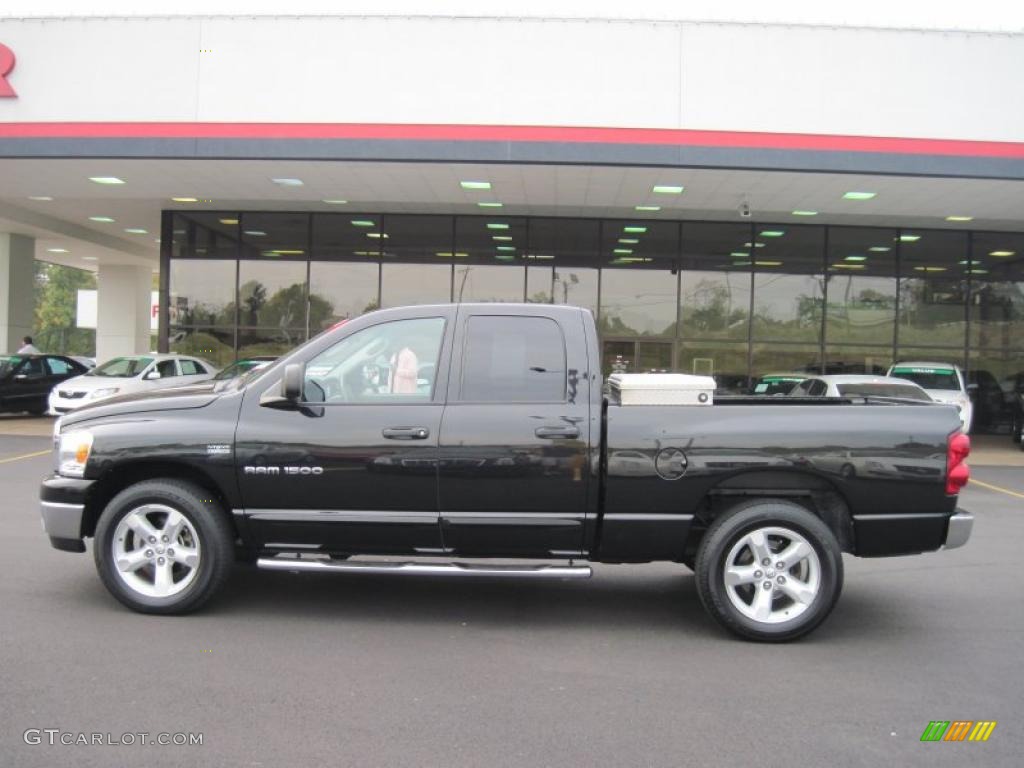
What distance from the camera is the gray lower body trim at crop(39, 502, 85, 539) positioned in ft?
16.2

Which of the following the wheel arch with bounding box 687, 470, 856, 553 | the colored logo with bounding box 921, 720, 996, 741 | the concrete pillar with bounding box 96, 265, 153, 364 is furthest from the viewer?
the concrete pillar with bounding box 96, 265, 153, 364

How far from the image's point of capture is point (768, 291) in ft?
63.4

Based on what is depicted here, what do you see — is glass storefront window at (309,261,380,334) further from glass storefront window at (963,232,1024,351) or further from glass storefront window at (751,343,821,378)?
glass storefront window at (963,232,1024,351)

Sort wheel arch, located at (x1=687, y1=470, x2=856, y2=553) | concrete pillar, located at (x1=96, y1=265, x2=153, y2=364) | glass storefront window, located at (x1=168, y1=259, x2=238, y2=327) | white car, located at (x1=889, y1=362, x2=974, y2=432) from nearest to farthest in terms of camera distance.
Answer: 1. wheel arch, located at (x1=687, y1=470, x2=856, y2=553)
2. white car, located at (x1=889, y1=362, x2=974, y2=432)
3. glass storefront window, located at (x1=168, y1=259, x2=238, y2=327)
4. concrete pillar, located at (x1=96, y1=265, x2=153, y2=364)

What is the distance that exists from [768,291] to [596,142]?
8082 millimetres

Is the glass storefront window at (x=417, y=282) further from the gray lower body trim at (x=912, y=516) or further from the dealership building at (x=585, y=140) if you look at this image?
the gray lower body trim at (x=912, y=516)

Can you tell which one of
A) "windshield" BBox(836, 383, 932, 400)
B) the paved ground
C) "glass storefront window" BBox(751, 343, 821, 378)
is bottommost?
the paved ground

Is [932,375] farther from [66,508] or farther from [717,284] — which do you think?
[66,508]

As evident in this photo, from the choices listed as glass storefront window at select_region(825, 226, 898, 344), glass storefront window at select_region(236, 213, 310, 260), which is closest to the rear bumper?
glass storefront window at select_region(825, 226, 898, 344)

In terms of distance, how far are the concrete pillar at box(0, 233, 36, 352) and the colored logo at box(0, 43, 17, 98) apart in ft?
38.9

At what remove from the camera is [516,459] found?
15.5ft

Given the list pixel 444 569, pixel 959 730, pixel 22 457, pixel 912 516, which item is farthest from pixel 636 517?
pixel 22 457

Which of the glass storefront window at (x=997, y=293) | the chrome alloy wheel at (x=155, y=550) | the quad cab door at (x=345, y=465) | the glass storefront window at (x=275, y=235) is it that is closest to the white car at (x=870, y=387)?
the quad cab door at (x=345, y=465)

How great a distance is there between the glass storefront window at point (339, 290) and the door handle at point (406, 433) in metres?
15.1
